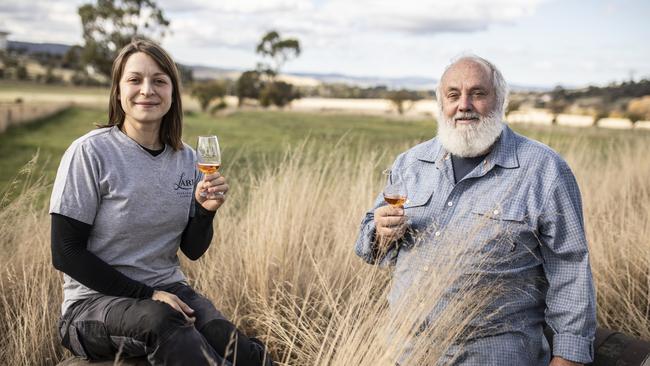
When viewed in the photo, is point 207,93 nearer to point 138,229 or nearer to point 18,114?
point 18,114

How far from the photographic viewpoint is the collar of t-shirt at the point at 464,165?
2998mm

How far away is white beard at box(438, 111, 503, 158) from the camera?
9.56 ft

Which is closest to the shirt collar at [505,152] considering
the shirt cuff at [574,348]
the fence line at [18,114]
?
the shirt cuff at [574,348]

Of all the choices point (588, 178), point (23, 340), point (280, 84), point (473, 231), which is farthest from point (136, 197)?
point (280, 84)

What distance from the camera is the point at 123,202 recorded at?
2.73 m

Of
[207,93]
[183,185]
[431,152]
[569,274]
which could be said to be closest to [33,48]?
[207,93]

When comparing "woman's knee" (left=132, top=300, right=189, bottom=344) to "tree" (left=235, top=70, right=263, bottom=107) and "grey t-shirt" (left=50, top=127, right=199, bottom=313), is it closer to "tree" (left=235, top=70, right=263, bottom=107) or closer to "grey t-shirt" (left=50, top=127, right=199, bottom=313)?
"grey t-shirt" (left=50, top=127, right=199, bottom=313)

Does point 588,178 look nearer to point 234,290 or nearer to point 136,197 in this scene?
point 234,290

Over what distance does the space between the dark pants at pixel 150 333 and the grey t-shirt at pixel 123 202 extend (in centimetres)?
17

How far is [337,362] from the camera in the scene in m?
2.32

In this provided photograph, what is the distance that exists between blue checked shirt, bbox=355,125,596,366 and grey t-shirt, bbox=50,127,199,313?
1046mm

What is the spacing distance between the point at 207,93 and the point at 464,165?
168 feet

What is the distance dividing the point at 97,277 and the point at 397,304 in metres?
1.31

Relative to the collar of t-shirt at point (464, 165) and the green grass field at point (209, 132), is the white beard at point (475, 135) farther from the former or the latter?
the green grass field at point (209, 132)
